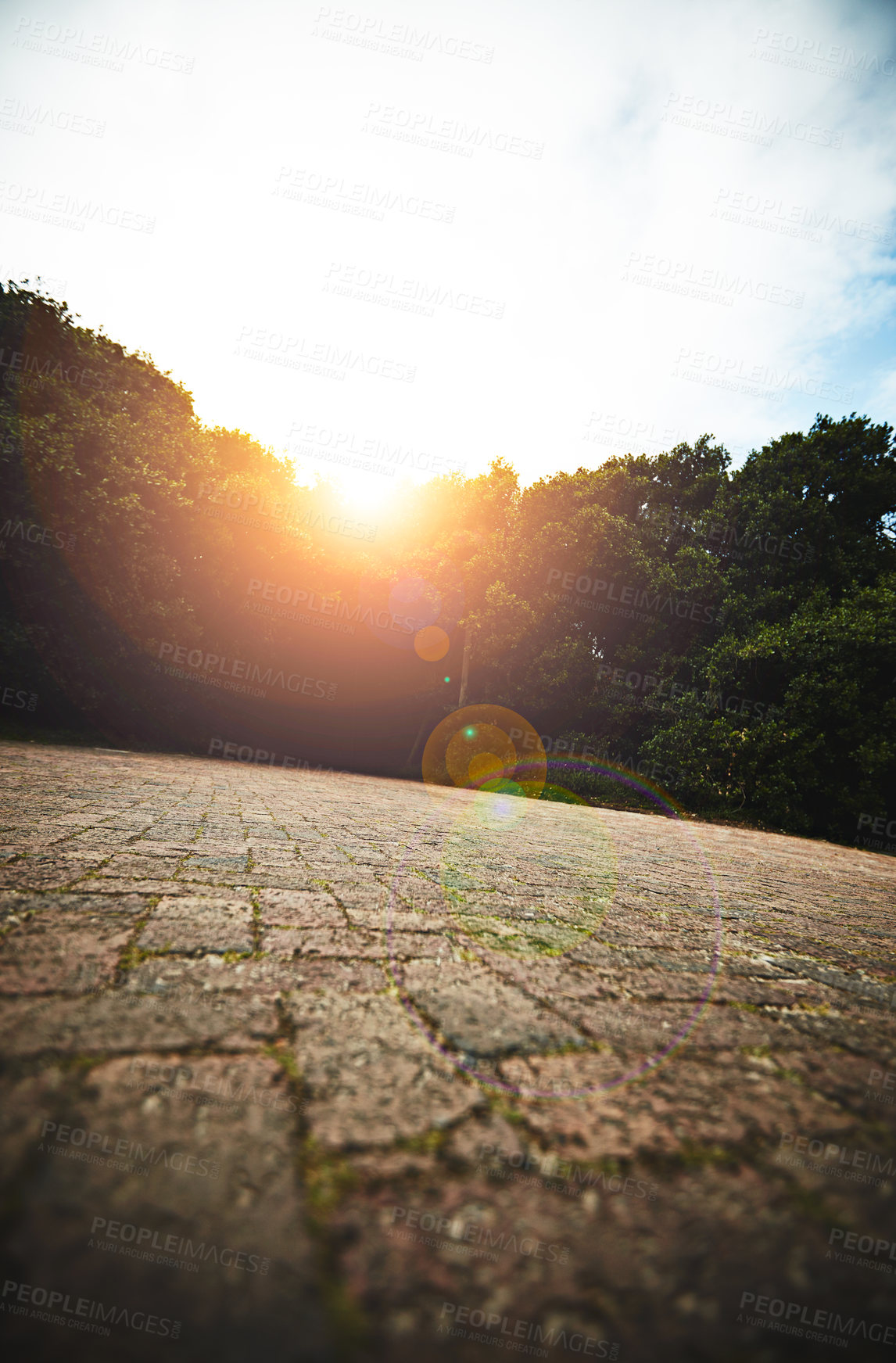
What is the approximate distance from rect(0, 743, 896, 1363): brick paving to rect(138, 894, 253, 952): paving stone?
2 centimetres

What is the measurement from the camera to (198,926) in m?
1.90

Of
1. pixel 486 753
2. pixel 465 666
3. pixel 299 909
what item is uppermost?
pixel 465 666

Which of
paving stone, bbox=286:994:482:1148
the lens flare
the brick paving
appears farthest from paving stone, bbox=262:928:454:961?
the lens flare

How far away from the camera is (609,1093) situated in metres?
1.22

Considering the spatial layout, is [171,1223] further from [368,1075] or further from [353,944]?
[353,944]

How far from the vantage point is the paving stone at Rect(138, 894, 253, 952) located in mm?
1730

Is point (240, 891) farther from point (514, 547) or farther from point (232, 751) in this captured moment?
point (514, 547)

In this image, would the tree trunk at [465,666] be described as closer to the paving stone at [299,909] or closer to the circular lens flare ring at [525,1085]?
the circular lens flare ring at [525,1085]

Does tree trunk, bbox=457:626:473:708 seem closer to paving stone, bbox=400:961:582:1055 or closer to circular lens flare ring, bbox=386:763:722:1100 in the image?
circular lens flare ring, bbox=386:763:722:1100

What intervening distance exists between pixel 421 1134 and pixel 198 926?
122 centimetres

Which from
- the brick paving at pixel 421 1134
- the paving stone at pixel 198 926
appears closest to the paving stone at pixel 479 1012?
the brick paving at pixel 421 1134

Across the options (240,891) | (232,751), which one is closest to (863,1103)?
(240,891)

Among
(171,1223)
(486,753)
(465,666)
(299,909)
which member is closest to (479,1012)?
(171,1223)

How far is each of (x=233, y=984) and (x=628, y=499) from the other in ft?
74.6
